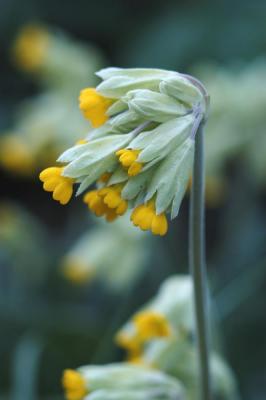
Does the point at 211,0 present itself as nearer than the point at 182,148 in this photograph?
No

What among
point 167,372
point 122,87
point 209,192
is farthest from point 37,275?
point 122,87

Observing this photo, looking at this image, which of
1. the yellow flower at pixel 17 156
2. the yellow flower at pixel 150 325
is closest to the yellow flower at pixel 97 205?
the yellow flower at pixel 150 325

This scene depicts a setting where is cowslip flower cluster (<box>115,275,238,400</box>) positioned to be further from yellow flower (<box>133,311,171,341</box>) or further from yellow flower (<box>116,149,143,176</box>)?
yellow flower (<box>116,149,143,176</box>)

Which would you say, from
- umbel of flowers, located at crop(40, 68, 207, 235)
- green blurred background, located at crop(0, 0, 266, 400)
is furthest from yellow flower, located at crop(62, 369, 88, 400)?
green blurred background, located at crop(0, 0, 266, 400)

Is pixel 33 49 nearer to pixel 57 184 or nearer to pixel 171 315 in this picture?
pixel 171 315

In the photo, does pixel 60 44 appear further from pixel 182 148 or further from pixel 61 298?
pixel 182 148

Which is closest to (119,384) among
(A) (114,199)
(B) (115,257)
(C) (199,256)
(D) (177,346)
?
(D) (177,346)
